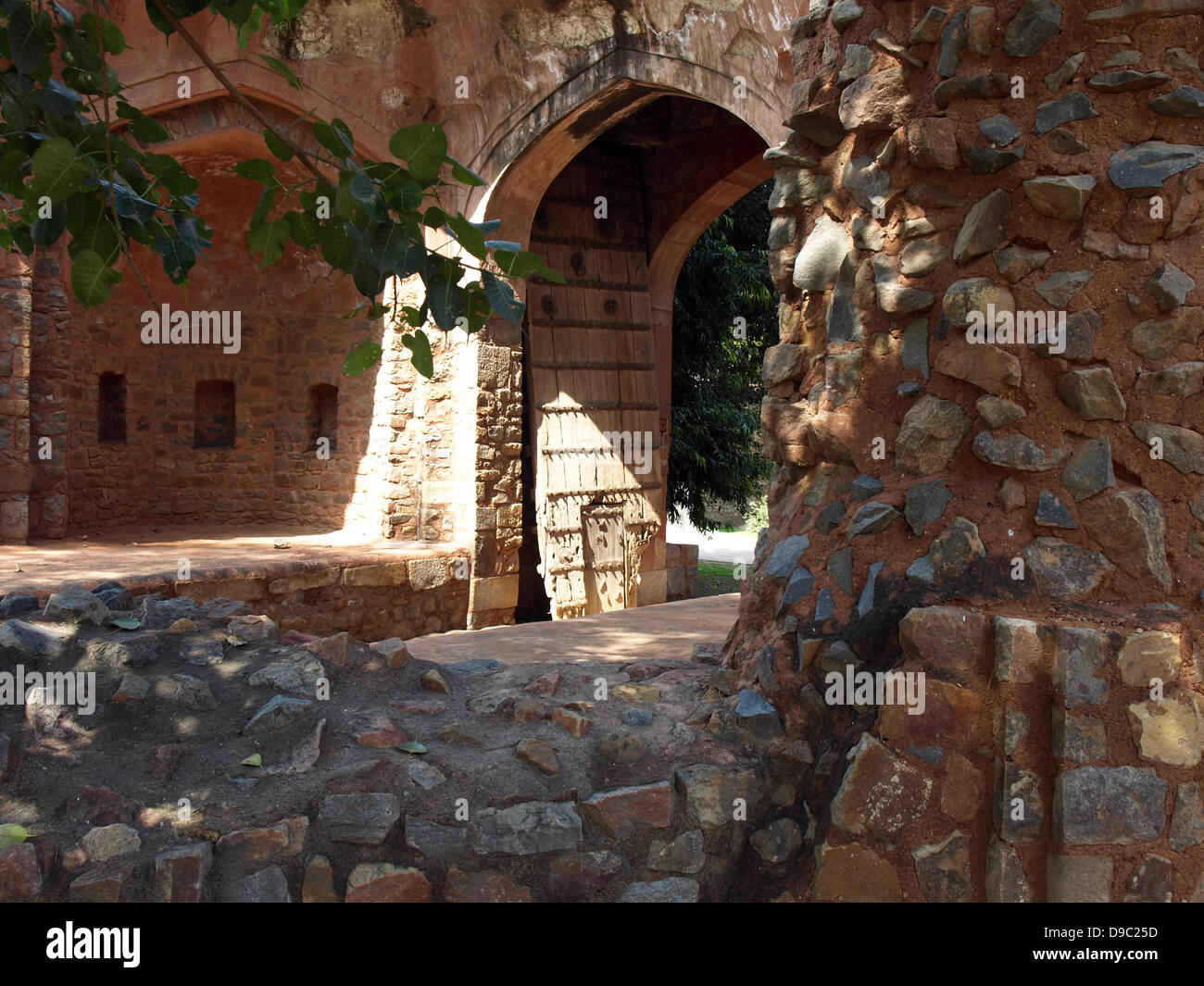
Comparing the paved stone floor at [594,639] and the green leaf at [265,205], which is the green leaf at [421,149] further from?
the paved stone floor at [594,639]

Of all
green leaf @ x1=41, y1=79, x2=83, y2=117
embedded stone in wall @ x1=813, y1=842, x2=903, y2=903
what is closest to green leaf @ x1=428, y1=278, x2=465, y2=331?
green leaf @ x1=41, y1=79, x2=83, y2=117

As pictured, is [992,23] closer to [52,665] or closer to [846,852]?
[846,852]

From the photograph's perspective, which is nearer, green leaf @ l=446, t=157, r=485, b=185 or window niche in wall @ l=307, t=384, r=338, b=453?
green leaf @ l=446, t=157, r=485, b=185

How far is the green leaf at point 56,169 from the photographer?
2127mm

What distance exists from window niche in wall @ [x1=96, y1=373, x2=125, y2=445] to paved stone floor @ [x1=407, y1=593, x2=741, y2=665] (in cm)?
660

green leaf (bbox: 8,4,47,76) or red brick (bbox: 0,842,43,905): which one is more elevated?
green leaf (bbox: 8,4,47,76)

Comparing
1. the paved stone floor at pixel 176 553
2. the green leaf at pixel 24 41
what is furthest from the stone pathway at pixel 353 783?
the paved stone floor at pixel 176 553

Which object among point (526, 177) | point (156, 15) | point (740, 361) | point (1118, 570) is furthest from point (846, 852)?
point (740, 361)

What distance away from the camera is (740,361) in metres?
11.8

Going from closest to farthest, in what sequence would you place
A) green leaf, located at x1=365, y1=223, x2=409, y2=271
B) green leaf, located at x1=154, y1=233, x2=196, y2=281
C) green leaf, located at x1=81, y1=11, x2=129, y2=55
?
green leaf, located at x1=365, y1=223, x2=409, y2=271, green leaf, located at x1=154, y1=233, x2=196, y2=281, green leaf, located at x1=81, y1=11, x2=129, y2=55

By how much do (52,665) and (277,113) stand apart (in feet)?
22.3

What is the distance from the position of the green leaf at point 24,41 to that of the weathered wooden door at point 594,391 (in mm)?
6265

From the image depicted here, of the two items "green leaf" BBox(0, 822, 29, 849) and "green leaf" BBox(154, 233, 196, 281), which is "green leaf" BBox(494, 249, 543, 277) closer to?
"green leaf" BBox(154, 233, 196, 281)

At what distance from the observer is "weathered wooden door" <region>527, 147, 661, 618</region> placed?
8.72 meters
